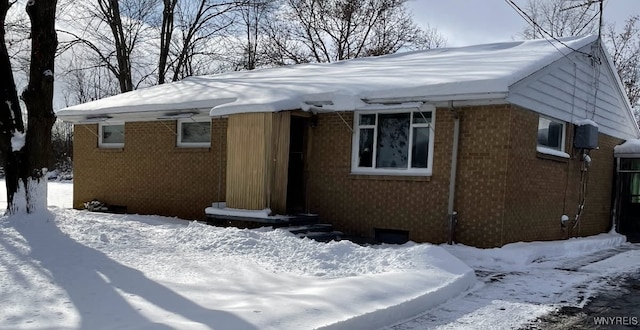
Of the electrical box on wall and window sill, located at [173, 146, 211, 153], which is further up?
the electrical box on wall

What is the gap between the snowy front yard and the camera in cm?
468

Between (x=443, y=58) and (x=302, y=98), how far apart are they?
14.3 feet

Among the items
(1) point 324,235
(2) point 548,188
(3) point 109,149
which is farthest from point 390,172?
(3) point 109,149

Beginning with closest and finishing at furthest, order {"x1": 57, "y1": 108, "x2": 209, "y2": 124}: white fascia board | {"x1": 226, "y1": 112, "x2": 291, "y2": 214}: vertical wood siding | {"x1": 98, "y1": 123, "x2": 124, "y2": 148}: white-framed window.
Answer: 1. {"x1": 226, "y1": 112, "x2": 291, "y2": 214}: vertical wood siding
2. {"x1": 57, "y1": 108, "x2": 209, "y2": 124}: white fascia board
3. {"x1": 98, "y1": 123, "x2": 124, "y2": 148}: white-framed window

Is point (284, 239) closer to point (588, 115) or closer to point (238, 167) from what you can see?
point (238, 167)

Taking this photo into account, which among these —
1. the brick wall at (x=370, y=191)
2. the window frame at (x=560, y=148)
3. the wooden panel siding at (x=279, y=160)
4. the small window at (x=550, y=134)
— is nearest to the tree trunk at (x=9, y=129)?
the wooden panel siding at (x=279, y=160)

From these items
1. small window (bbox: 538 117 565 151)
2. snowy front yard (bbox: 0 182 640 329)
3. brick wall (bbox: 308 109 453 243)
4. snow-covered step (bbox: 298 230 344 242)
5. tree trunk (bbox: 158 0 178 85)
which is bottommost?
snow-covered step (bbox: 298 230 344 242)

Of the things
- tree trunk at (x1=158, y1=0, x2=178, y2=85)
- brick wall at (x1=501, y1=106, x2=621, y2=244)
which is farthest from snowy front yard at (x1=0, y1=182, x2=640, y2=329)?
tree trunk at (x1=158, y1=0, x2=178, y2=85)

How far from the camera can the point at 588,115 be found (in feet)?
44.3

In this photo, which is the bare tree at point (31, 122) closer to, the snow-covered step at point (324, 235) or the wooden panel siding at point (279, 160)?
the wooden panel siding at point (279, 160)

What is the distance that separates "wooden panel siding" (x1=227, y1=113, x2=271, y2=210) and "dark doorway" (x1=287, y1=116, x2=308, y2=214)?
1441 millimetres

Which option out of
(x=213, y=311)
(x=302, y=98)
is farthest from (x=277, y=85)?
(x=213, y=311)

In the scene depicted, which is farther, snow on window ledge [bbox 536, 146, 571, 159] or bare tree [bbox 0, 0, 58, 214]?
snow on window ledge [bbox 536, 146, 571, 159]

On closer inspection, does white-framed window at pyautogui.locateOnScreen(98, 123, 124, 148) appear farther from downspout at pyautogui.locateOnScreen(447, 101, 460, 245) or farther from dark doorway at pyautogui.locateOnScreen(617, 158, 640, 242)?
dark doorway at pyautogui.locateOnScreen(617, 158, 640, 242)
